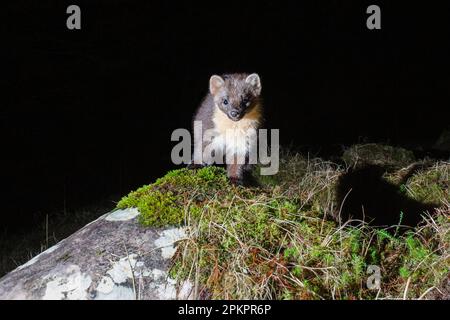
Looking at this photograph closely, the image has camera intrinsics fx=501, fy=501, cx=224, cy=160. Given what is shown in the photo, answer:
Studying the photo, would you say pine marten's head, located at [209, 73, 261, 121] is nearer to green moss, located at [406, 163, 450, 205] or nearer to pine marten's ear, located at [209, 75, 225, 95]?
pine marten's ear, located at [209, 75, 225, 95]

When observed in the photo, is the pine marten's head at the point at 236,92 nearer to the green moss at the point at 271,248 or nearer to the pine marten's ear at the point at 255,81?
the pine marten's ear at the point at 255,81

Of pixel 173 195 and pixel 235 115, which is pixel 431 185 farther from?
pixel 173 195

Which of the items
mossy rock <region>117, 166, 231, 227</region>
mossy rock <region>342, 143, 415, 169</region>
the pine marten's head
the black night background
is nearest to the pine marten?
the pine marten's head

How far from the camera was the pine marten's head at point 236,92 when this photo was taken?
6541 millimetres

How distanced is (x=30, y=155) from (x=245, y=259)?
1006 centimetres

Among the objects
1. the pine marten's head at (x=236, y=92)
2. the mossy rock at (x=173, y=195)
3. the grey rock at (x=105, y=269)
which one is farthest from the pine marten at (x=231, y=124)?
the grey rock at (x=105, y=269)

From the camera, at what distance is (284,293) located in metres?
2.73

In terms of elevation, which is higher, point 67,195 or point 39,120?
point 39,120

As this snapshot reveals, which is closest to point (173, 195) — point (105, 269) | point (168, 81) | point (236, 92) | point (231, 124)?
point (105, 269)

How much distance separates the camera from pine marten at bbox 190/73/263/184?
6.56 meters

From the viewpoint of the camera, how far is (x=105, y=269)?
2877 mm

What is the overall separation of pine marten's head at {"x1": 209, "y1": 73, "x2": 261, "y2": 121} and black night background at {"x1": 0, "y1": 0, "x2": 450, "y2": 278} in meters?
1.83

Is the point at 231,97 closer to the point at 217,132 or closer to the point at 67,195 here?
the point at 217,132
